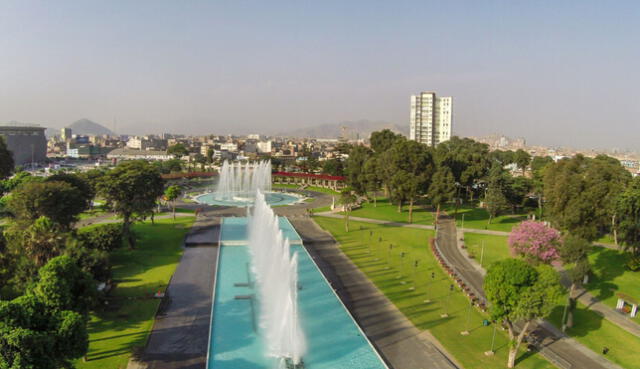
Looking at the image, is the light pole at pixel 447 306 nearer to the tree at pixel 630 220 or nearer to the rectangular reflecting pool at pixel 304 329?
the rectangular reflecting pool at pixel 304 329

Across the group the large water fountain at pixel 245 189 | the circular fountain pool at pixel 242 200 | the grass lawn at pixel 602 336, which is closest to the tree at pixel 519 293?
the grass lawn at pixel 602 336

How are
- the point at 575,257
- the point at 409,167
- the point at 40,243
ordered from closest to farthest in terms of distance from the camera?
the point at 40,243
the point at 575,257
the point at 409,167

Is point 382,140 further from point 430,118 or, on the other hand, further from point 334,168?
point 430,118

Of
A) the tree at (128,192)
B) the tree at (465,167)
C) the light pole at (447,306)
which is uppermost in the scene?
the tree at (465,167)

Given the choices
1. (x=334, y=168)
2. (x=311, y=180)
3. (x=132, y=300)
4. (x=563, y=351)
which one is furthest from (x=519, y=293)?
(x=311, y=180)

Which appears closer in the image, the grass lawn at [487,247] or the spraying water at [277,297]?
the spraying water at [277,297]

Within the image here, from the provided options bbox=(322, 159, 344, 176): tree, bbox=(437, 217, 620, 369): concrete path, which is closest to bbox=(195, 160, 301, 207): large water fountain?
bbox=(322, 159, 344, 176): tree

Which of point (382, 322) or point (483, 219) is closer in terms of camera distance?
point (382, 322)
